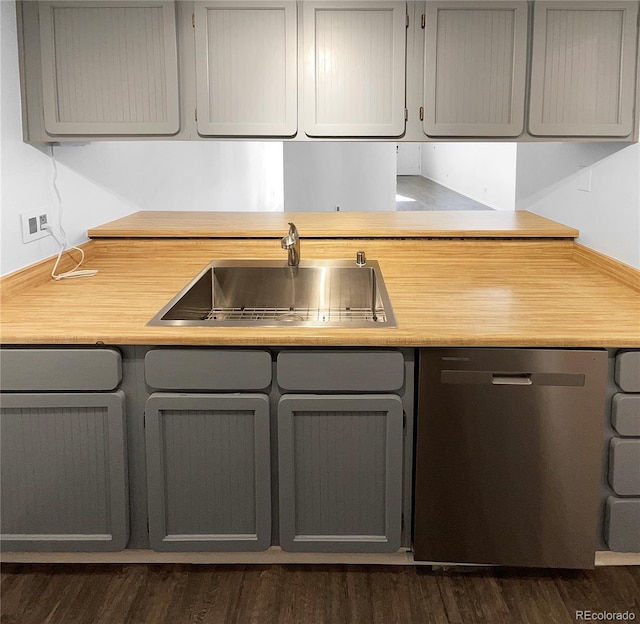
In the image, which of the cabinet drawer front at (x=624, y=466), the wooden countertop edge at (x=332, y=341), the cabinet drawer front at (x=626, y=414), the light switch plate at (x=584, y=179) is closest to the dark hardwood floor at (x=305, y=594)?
the cabinet drawer front at (x=624, y=466)

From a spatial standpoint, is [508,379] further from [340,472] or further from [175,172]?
[175,172]

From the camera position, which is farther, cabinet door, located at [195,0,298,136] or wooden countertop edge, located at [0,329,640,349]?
cabinet door, located at [195,0,298,136]

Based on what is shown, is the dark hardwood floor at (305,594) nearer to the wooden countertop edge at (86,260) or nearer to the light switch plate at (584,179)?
the wooden countertop edge at (86,260)

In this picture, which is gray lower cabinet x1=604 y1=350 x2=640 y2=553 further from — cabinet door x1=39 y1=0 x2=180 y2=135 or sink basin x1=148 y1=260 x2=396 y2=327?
cabinet door x1=39 y1=0 x2=180 y2=135

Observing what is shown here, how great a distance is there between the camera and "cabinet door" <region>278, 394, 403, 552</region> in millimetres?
1892

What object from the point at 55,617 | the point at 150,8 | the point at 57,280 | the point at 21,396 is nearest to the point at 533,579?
the point at 55,617

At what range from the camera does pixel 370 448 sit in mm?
1923

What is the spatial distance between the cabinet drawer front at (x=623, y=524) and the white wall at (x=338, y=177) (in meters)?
5.97

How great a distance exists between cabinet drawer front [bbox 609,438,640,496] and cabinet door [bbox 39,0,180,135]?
1.63 metres

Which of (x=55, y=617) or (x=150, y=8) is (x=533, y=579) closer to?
(x=55, y=617)

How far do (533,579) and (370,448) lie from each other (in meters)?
0.58

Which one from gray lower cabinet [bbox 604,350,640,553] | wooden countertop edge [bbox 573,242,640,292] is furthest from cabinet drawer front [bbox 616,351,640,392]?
wooden countertop edge [bbox 573,242,640,292]

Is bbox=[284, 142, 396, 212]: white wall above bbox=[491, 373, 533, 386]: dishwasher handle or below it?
above

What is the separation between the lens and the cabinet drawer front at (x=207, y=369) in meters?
1.86
